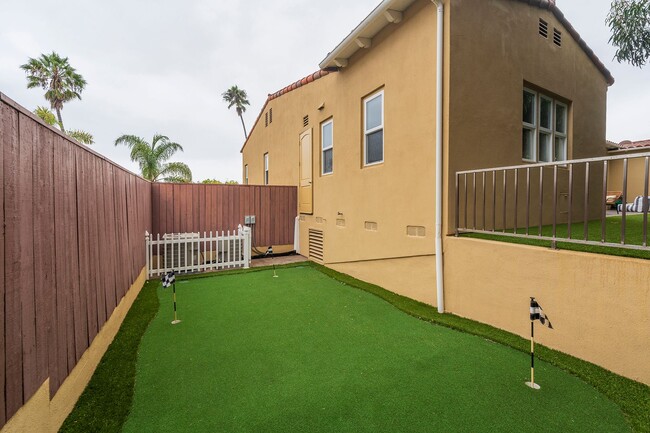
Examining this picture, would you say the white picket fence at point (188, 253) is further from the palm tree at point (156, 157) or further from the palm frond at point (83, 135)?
the palm frond at point (83, 135)

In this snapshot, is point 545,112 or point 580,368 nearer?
point 580,368

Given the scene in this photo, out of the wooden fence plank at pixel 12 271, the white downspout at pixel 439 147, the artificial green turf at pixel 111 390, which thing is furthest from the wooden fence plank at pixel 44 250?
the white downspout at pixel 439 147

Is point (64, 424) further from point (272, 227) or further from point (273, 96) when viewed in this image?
point (273, 96)

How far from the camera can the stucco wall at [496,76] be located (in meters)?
4.37

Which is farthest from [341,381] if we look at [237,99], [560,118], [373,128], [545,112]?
[237,99]

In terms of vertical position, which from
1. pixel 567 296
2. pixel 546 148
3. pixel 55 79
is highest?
pixel 55 79

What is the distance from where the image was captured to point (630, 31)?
6.67m

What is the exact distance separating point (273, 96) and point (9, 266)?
459 inches

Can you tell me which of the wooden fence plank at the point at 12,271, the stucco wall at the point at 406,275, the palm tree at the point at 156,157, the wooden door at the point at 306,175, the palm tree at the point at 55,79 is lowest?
the stucco wall at the point at 406,275

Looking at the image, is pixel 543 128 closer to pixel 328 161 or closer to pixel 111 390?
pixel 328 161

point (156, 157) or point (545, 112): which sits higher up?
point (156, 157)

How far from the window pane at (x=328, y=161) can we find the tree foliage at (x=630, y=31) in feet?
24.4

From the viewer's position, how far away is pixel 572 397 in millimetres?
2383

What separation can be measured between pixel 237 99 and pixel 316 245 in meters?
38.5
